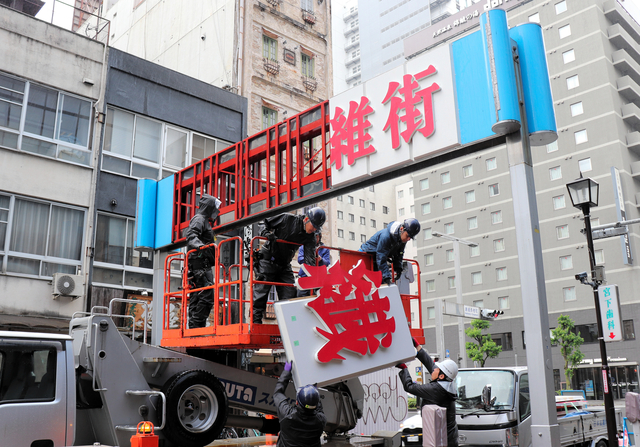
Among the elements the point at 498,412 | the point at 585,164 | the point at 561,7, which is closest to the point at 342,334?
the point at 498,412

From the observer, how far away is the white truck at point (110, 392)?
637cm

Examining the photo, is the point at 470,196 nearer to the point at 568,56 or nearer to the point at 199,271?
the point at 568,56

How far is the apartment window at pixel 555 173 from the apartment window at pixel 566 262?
811 cm

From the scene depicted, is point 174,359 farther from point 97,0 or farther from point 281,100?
point 97,0

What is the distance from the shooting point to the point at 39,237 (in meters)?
17.4

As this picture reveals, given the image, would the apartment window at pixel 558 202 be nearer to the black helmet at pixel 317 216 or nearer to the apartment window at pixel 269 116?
the apartment window at pixel 269 116

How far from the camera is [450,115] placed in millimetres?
8484

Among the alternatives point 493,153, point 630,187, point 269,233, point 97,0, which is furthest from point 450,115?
point 493,153

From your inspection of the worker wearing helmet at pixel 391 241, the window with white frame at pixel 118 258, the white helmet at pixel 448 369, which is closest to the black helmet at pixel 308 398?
the white helmet at pixel 448 369

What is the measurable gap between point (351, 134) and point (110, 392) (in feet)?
17.9

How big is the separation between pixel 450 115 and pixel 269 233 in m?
3.40

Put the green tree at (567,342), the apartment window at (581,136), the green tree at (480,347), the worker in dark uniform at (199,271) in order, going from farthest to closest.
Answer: the apartment window at (581,136), the green tree at (480,347), the green tree at (567,342), the worker in dark uniform at (199,271)

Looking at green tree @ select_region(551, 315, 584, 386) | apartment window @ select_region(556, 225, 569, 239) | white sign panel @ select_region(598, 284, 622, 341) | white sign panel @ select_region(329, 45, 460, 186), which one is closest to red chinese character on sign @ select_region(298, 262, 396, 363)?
white sign panel @ select_region(329, 45, 460, 186)

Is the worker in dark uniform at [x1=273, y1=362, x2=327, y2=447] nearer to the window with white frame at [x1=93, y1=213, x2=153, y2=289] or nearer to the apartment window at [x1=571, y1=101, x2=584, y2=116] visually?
the window with white frame at [x1=93, y1=213, x2=153, y2=289]
